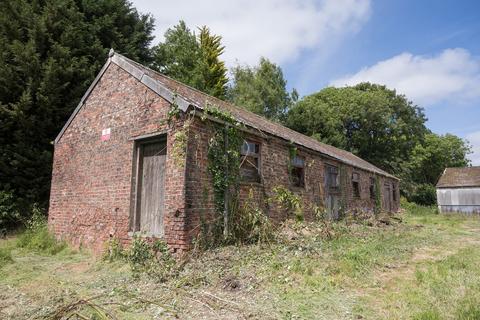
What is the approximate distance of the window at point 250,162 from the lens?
31.8 ft

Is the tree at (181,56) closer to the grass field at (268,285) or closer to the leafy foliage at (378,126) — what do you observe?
the leafy foliage at (378,126)

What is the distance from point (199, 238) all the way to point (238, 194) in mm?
1817

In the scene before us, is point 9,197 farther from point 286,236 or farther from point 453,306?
point 453,306

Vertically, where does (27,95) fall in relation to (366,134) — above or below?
below

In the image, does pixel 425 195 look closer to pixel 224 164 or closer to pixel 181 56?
pixel 181 56

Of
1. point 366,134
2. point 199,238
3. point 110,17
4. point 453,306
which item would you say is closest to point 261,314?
point 453,306

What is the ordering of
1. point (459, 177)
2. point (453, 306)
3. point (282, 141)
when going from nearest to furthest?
point (453, 306)
point (282, 141)
point (459, 177)

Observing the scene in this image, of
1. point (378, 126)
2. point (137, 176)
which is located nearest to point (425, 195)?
point (378, 126)

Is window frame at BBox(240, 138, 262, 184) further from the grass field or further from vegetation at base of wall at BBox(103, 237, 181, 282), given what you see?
vegetation at base of wall at BBox(103, 237, 181, 282)

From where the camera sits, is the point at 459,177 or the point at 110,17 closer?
the point at 110,17

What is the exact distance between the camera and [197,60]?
29.2 meters

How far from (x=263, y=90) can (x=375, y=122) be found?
13253 millimetres

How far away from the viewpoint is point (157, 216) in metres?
8.64

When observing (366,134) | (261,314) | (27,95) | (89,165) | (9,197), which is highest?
(366,134)
